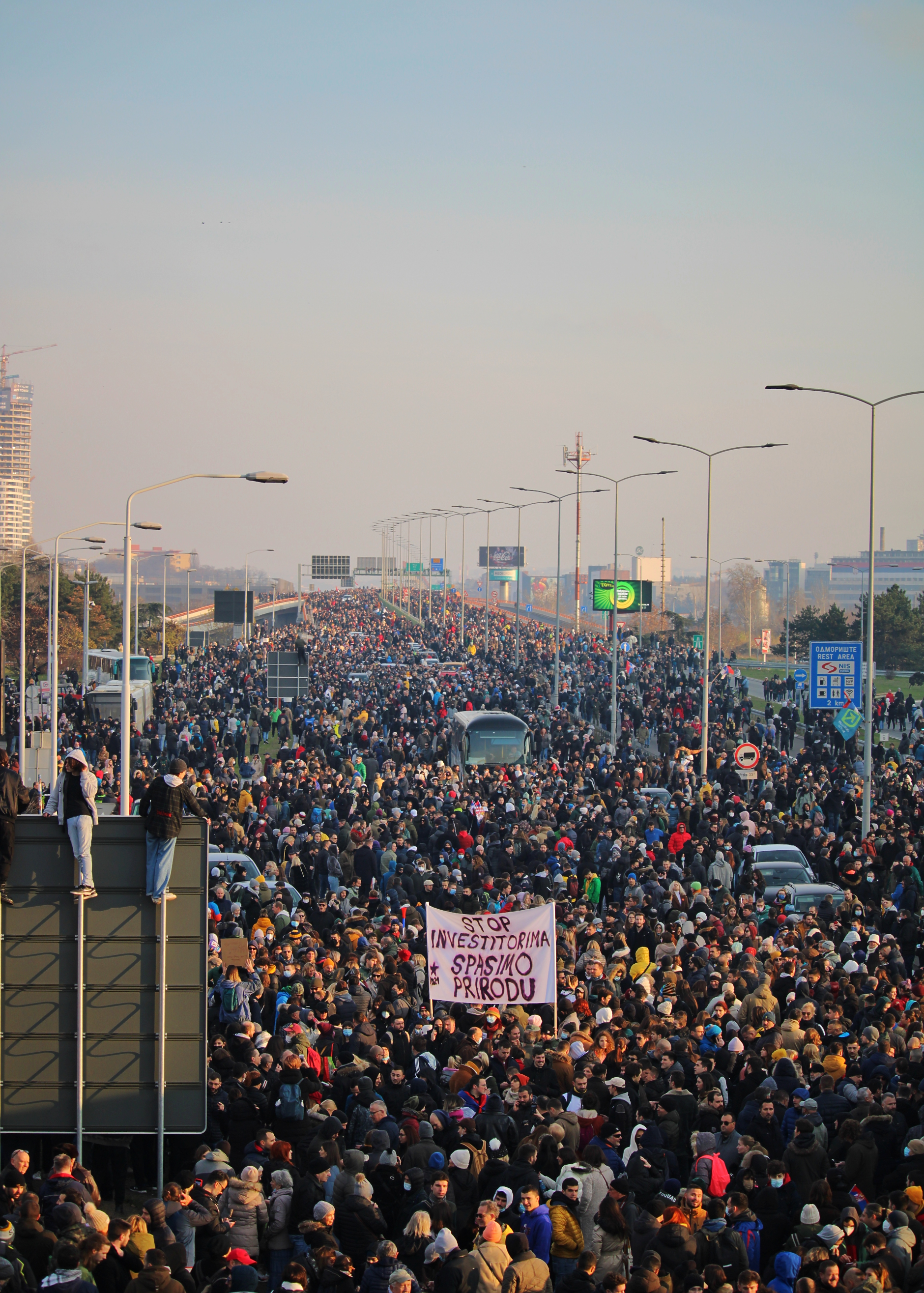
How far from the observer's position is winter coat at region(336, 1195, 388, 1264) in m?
8.99

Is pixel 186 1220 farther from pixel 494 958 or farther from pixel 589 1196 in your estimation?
pixel 494 958

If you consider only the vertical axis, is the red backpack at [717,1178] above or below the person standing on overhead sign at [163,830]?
below

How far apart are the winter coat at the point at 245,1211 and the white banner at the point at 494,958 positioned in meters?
4.77

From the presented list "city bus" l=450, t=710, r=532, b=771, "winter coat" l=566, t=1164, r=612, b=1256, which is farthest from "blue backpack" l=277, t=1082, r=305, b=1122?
"city bus" l=450, t=710, r=532, b=771

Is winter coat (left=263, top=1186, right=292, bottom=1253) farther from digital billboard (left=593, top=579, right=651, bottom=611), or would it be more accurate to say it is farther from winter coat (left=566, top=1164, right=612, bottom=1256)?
digital billboard (left=593, top=579, right=651, bottom=611)

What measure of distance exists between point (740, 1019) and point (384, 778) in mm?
16235

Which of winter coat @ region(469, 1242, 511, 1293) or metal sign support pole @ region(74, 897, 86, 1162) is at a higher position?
metal sign support pole @ region(74, 897, 86, 1162)

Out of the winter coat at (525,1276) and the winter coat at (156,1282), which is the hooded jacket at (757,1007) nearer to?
the winter coat at (525,1276)

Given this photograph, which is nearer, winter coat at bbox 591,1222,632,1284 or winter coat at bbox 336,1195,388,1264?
winter coat at bbox 591,1222,632,1284

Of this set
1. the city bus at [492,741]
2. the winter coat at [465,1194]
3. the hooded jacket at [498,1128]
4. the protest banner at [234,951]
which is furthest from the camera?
the city bus at [492,741]

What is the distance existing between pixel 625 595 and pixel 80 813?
194 ft

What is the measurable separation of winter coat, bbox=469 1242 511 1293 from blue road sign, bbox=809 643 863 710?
2432 cm

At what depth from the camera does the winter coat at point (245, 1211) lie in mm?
9070

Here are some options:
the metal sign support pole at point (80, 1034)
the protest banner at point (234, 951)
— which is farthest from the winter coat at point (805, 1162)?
the protest banner at point (234, 951)
